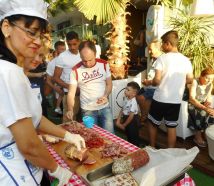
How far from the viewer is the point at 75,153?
185cm

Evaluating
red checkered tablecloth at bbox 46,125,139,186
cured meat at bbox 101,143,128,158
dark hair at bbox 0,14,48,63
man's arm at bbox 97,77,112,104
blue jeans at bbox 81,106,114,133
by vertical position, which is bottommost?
blue jeans at bbox 81,106,114,133

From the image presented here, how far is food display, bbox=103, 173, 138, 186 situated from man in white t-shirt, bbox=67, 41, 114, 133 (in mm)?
1491

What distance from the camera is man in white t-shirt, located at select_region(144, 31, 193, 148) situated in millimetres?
3031

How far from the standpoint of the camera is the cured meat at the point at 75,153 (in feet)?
5.96

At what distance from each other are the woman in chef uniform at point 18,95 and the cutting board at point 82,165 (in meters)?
0.64

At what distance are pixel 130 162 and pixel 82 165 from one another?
1.27 feet

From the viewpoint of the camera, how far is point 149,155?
1772mm

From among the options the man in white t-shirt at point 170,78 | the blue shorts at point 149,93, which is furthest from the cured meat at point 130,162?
the blue shorts at point 149,93

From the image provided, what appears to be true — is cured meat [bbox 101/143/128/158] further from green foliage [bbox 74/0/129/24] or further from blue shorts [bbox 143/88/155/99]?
green foliage [bbox 74/0/129/24]

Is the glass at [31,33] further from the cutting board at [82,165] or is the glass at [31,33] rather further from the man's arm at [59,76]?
the man's arm at [59,76]

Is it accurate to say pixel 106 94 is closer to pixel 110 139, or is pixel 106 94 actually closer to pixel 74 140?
pixel 110 139

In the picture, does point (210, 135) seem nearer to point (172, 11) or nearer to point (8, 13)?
point (8, 13)

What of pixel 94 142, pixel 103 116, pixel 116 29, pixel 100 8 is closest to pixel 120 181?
pixel 94 142

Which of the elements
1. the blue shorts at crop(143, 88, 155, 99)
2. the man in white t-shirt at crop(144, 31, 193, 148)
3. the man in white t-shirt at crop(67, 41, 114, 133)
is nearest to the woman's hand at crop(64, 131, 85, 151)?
the man in white t-shirt at crop(67, 41, 114, 133)
